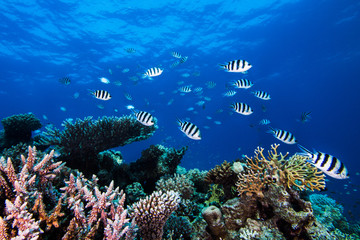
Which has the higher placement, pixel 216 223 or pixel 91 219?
pixel 216 223

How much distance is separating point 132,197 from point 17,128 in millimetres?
6705

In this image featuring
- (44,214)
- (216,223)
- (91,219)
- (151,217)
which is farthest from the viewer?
(216,223)

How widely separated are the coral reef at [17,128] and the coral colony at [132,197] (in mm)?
3589

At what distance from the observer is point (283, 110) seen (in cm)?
7581

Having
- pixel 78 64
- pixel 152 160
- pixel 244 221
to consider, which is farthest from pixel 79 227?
pixel 78 64

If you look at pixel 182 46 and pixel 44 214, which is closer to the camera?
pixel 44 214

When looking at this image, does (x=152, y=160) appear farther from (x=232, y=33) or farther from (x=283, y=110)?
(x=283, y=110)

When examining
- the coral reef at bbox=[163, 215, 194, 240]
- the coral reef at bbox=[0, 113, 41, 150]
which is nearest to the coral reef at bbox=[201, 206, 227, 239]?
the coral reef at bbox=[163, 215, 194, 240]

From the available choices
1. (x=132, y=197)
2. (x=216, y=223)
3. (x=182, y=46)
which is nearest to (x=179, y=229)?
(x=216, y=223)

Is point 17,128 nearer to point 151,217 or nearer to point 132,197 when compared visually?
point 132,197

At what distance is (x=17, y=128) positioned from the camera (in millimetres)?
7816

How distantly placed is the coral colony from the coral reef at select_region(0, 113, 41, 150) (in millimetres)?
3589

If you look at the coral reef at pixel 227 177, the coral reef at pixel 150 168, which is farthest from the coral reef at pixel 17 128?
the coral reef at pixel 227 177

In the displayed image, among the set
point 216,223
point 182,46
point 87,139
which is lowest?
point 216,223
